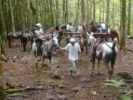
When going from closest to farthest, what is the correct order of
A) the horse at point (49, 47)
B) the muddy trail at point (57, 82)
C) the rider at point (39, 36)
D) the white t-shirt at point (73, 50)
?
the muddy trail at point (57, 82)
the white t-shirt at point (73, 50)
the horse at point (49, 47)
the rider at point (39, 36)

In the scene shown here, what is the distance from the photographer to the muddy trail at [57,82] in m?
8.45

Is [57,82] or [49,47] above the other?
[49,47]

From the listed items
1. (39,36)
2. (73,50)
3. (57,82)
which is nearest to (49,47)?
(39,36)

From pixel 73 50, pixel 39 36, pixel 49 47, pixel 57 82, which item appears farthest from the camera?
pixel 39 36

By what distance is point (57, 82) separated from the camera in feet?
34.3

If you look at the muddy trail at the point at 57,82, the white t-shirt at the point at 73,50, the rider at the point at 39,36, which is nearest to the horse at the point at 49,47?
the rider at the point at 39,36

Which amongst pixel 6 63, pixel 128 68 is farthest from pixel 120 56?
pixel 6 63

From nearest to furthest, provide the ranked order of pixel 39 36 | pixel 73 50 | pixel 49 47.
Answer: pixel 73 50, pixel 49 47, pixel 39 36

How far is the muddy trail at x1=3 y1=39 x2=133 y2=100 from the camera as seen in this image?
27.7ft

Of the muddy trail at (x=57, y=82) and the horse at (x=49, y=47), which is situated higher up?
the horse at (x=49, y=47)

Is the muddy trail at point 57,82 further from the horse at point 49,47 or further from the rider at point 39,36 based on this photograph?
the rider at point 39,36

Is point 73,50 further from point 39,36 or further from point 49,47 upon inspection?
point 39,36

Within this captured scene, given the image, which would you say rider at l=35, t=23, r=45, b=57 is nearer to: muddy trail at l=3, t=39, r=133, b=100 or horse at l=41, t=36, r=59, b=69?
horse at l=41, t=36, r=59, b=69

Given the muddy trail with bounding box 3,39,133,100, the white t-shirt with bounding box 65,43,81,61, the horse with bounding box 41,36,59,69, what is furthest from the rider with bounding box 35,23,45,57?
the white t-shirt with bounding box 65,43,81,61
